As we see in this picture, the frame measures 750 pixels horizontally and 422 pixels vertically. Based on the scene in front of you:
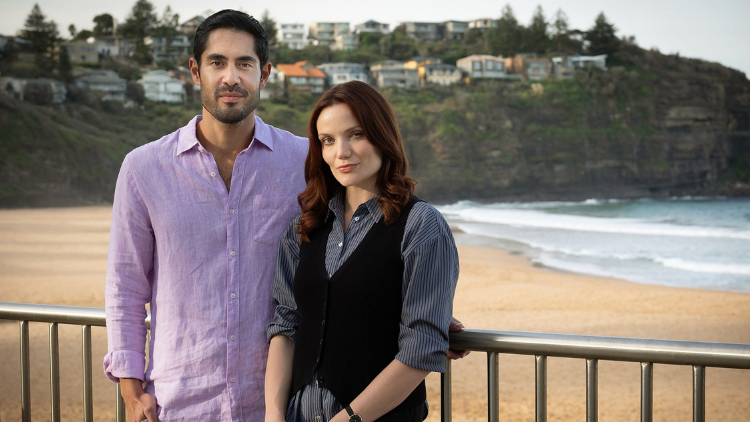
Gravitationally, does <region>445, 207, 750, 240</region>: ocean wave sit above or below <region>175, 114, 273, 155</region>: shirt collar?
below

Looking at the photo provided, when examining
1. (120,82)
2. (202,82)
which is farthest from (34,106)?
(202,82)

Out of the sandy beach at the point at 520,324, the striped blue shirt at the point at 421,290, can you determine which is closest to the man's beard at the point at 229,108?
the striped blue shirt at the point at 421,290

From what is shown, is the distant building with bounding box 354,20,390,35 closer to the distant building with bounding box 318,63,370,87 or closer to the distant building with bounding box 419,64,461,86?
the distant building with bounding box 318,63,370,87

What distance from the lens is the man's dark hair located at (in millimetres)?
1839

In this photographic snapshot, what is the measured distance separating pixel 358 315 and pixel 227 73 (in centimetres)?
74

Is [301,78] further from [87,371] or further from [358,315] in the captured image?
[358,315]

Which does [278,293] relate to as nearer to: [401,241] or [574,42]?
[401,241]

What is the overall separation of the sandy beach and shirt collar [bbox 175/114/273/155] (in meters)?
5.47

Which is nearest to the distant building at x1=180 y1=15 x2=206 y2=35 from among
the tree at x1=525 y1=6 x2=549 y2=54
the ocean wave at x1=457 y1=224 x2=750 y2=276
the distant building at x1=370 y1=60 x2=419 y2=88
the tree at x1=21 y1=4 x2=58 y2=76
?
the tree at x1=21 y1=4 x2=58 y2=76

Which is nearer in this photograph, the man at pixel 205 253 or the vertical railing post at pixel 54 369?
the man at pixel 205 253

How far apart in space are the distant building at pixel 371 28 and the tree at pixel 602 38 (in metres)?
23.8

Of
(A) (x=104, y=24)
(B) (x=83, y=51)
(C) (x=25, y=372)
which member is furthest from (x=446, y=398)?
(A) (x=104, y=24)

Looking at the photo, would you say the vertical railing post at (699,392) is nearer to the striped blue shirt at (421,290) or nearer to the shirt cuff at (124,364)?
the striped blue shirt at (421,290)

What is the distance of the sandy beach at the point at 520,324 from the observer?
295 inches
